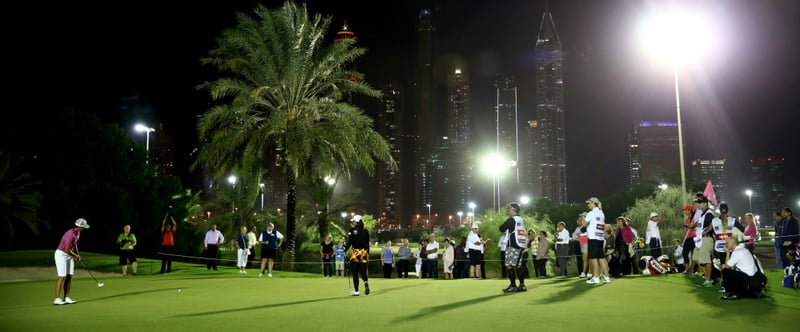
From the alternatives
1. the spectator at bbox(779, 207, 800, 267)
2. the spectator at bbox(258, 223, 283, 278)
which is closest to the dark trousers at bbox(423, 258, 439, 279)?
the spectator at bbox(258, 223, 283, 278)

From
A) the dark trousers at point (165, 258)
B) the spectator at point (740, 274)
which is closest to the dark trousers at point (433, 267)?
the dark trousers at point (165, 258)

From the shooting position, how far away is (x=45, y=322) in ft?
30.0

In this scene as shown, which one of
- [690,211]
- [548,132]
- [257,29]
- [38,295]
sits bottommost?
[38,295]

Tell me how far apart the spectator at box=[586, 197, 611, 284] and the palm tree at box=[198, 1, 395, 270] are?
522 inches

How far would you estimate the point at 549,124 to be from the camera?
15800cm

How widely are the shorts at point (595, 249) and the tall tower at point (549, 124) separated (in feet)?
478

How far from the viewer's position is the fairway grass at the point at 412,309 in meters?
8.45

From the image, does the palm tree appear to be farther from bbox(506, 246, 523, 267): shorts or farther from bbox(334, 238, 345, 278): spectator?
bbox(506, 246, 523, 267): shorts

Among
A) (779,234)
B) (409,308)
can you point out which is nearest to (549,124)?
(779,234)

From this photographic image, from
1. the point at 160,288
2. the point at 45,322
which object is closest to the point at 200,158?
the point at 160,288

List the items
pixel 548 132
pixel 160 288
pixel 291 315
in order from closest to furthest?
pixel 291 315 → pixel 160 288 → pixel 548 132

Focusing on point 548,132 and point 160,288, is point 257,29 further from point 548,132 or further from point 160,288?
point 548,132

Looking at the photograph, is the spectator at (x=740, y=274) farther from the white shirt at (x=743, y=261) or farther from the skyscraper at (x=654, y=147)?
the skyscraper at (x=654, y=147)

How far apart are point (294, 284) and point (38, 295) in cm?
629
